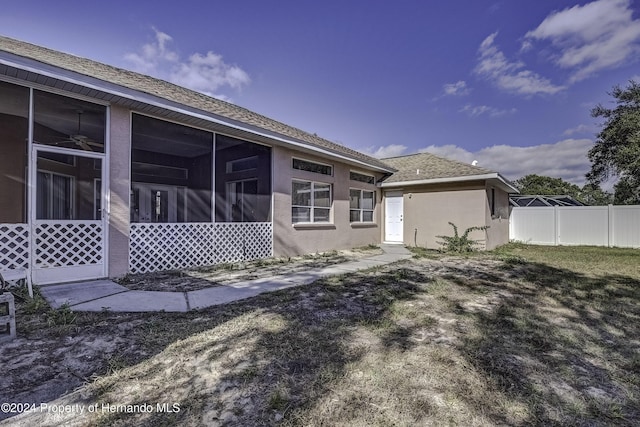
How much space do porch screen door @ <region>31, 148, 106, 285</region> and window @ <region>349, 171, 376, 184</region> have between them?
8436 millimetres

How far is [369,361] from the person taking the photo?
115 inches

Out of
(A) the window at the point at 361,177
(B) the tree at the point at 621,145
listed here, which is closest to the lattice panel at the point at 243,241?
(A) the window at the point at 361,177

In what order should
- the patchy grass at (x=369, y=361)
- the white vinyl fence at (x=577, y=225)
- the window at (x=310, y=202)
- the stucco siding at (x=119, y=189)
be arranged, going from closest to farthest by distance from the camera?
1. the patchy grass at (x=369, y=361)
2. the stucco siding at (x=119, y=189)
3. the window at (x=310, y=202)
4. the white vinyl fence at (x=577, y=225)

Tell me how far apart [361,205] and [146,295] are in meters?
9.35

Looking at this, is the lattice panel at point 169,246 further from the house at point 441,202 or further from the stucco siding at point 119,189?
the house at point 441,202

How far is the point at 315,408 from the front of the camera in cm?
220

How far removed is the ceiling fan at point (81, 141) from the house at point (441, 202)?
34.0 feet

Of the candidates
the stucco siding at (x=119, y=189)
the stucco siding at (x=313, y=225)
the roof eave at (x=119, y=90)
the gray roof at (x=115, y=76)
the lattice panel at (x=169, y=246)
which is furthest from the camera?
the stucco siding at (x=313, y=225)

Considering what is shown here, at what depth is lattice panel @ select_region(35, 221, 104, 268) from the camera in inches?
212

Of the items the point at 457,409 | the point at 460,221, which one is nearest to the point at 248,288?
the point at 457,409

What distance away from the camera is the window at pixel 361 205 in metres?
12.5

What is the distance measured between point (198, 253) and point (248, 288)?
8.77 ft

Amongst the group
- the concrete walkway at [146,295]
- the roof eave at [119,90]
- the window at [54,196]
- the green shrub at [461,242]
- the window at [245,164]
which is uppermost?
the roof eave at [119,90]

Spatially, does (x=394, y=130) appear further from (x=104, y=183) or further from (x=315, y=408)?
(x=315, y=408)
